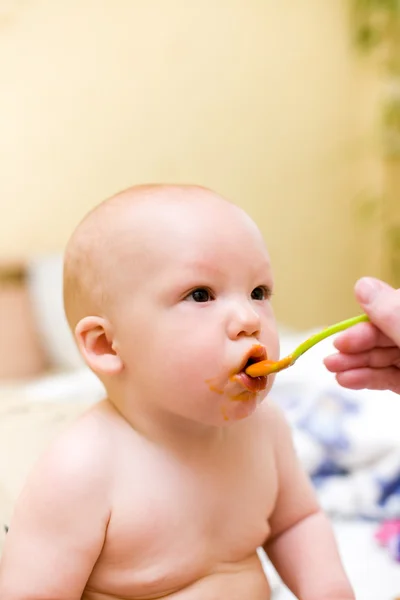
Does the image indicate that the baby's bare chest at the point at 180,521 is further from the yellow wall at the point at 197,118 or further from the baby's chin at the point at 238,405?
the yellow wall at the point at 197,118

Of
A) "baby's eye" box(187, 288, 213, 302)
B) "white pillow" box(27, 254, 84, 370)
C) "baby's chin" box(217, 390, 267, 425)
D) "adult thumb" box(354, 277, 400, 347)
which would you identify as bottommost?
"white pillow" box(27, 254, 84, 370)

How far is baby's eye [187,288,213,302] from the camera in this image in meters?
0.59

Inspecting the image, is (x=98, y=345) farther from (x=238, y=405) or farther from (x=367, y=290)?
(x=367, y=290)

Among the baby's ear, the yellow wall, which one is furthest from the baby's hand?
the yellow wall

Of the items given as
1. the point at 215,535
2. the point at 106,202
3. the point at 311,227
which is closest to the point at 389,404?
the point at 215,535

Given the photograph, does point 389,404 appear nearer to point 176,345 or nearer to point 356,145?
point 176,345

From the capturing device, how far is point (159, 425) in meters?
0.63

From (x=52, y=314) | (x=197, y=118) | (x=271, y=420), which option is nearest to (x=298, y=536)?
(x=271, y=420)

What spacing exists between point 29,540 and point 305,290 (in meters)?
2.30

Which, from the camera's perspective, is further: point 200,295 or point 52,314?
point 52,314

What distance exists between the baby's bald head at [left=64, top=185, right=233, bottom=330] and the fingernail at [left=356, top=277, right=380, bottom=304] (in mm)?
149

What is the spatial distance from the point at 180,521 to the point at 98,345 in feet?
0.59

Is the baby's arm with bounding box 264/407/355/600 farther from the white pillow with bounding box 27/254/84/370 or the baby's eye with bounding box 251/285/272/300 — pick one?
the white pillow with bounding box 27/254/84/370

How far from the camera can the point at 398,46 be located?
9.32 ft
